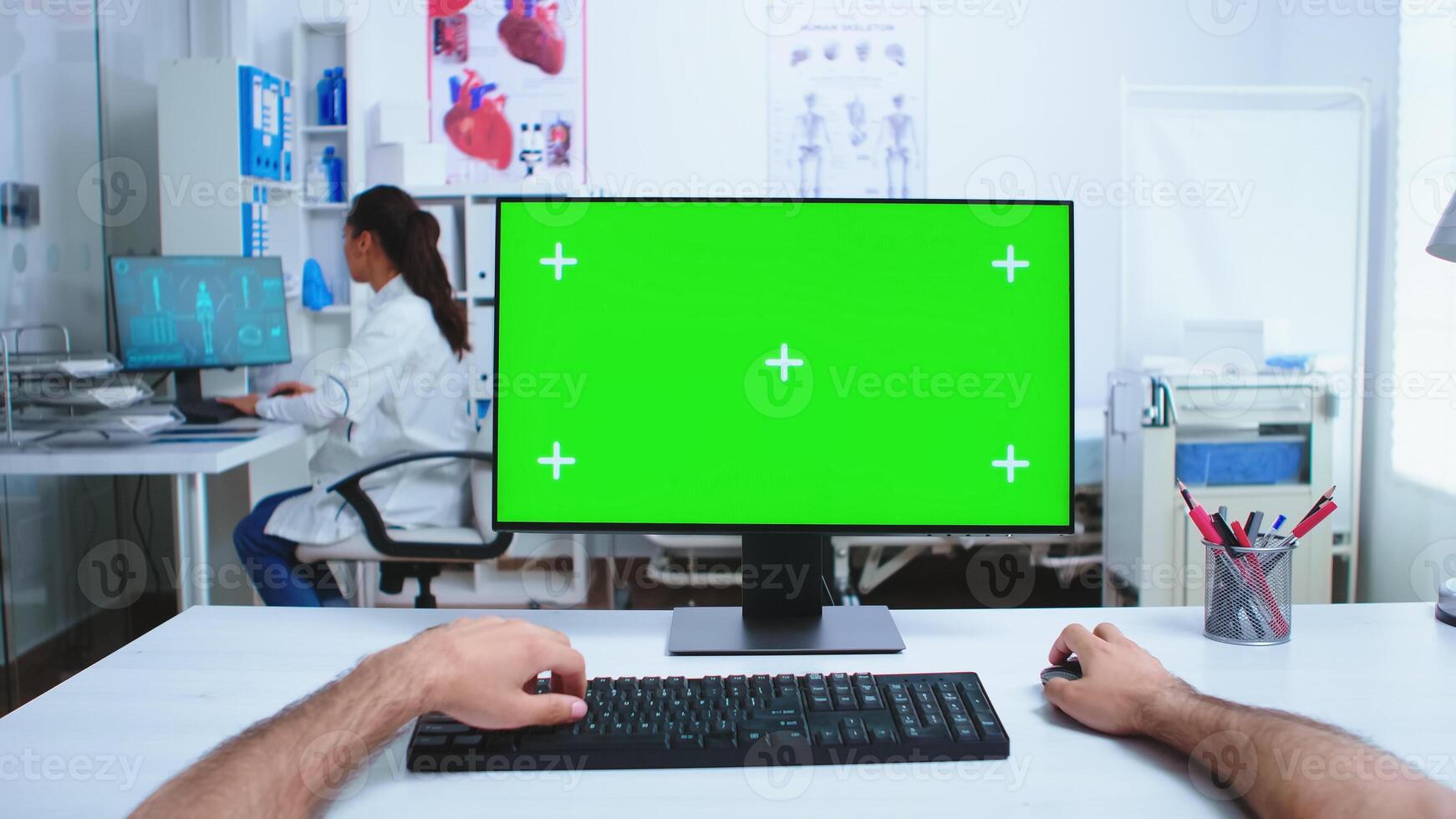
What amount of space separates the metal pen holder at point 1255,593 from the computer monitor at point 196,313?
9.71 ft

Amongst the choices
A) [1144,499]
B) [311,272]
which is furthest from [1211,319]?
[311,272]

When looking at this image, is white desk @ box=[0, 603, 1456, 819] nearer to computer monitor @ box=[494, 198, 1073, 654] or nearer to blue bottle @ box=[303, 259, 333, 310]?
computer monitor @ box=[494, 198, 1073, 654]

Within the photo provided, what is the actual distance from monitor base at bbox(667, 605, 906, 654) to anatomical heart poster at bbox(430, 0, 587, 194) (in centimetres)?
323

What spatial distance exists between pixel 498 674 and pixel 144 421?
2059 millimetres

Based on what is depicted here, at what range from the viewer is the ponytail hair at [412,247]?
111 inches

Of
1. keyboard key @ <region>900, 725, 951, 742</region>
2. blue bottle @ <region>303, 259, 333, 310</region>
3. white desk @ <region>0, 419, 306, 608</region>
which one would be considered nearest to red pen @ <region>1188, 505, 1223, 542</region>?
keyboard key @ <region>900, 725, 951, 742</region>

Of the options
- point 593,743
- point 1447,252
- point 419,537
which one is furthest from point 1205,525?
point 419,537

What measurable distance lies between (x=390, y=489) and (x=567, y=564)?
4.07 ft

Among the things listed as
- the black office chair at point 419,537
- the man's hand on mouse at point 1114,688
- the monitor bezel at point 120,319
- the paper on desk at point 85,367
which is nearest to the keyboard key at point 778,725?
the man's hand on mouse at point 1114,688

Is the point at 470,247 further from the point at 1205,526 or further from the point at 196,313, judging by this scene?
the point at 1205,526

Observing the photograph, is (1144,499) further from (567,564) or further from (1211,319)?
(567,564)

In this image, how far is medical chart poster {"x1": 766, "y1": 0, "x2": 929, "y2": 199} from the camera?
13.8 ft

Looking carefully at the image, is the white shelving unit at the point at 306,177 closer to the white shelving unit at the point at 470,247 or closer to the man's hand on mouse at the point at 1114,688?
the white shelving unit at the point at 470,247

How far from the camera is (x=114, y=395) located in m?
2.53
